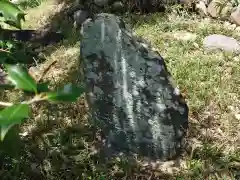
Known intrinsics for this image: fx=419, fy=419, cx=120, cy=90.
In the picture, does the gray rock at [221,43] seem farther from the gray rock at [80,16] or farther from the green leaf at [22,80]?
the green leaf at [22,80]

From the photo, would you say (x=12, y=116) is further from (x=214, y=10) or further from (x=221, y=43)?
(x=214, y=10)

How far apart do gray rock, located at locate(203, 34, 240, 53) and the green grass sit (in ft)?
0.26

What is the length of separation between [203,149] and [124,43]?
94cm

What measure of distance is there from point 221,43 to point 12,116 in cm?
345

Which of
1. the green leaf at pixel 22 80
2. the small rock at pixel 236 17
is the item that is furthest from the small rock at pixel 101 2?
the green leaf at pixel 22 80

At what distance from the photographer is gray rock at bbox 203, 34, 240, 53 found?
4.08m

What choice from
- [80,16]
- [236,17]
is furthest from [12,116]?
[80,16]

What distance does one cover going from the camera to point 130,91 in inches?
112

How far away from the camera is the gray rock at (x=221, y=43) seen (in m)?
4.08

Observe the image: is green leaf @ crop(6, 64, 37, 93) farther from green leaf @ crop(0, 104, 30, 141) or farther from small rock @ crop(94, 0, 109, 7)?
small rock @ crop(94, 0, 109, 7)

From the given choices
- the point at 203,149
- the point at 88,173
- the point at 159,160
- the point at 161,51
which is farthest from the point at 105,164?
the point at 161,51

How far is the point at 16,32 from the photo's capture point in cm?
511

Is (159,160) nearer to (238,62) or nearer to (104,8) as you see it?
(238,62)

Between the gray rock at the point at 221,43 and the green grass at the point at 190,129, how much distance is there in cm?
8
